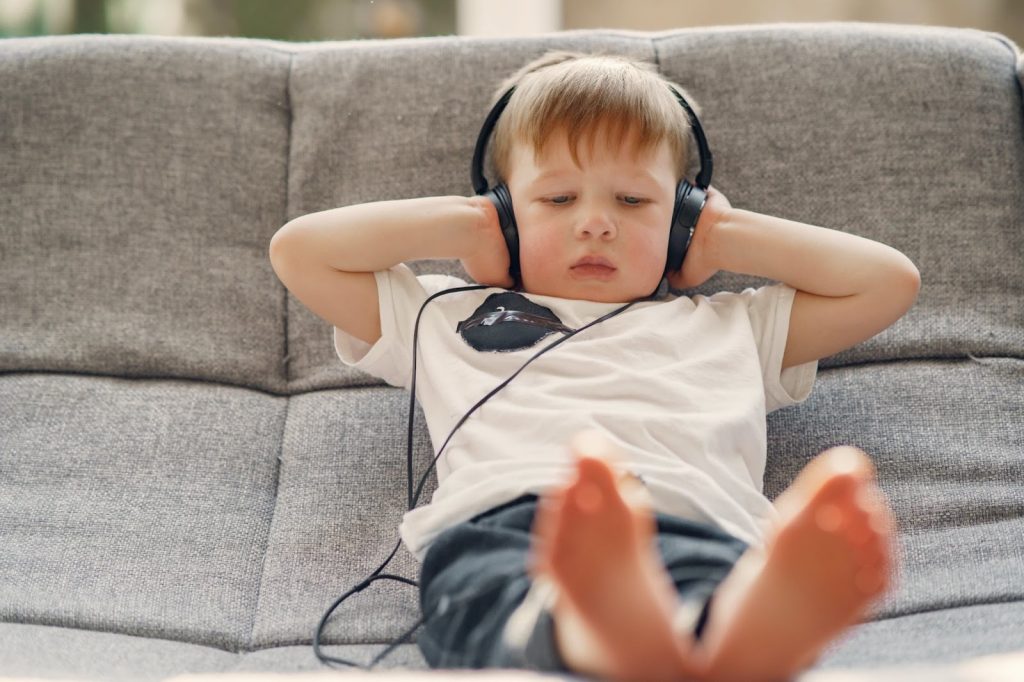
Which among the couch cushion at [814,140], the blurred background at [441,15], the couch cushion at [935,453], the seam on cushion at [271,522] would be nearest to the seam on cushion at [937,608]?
the couch cushion at [935,453]

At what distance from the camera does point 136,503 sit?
1255 mm

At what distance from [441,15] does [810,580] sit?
7.52 ft

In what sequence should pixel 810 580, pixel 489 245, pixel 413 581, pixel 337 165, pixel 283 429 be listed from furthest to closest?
pixel 337 165 < pixel 283 429 < pixel 489 245 < pixel 413 581 < pixel 810 580

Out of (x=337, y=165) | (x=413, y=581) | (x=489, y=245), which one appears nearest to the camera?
(x=413, y=581)

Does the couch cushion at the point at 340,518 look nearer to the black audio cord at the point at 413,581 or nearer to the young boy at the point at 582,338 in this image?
the black audio cord at the point at 413,581

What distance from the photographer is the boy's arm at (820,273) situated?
3.96 feet

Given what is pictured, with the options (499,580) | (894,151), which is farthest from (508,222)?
(894,151)

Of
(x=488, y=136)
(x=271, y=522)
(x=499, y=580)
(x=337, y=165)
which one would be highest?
(x=488, y=136)

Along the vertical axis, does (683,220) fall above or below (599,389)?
above

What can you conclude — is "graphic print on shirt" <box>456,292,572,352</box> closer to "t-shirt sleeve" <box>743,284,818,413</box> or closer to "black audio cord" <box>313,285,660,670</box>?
"black audio cord" <box>313,285,660,670</box>

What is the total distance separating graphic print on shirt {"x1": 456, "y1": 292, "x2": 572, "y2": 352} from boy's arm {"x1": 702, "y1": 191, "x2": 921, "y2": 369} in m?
0.23

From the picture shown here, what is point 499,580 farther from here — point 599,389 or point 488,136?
point 488,136

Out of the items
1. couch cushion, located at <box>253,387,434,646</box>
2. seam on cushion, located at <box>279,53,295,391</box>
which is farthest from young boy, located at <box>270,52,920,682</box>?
seam on cushion, located at <box>279,53,295,391</box>

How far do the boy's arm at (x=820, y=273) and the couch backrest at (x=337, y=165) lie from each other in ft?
0.56
